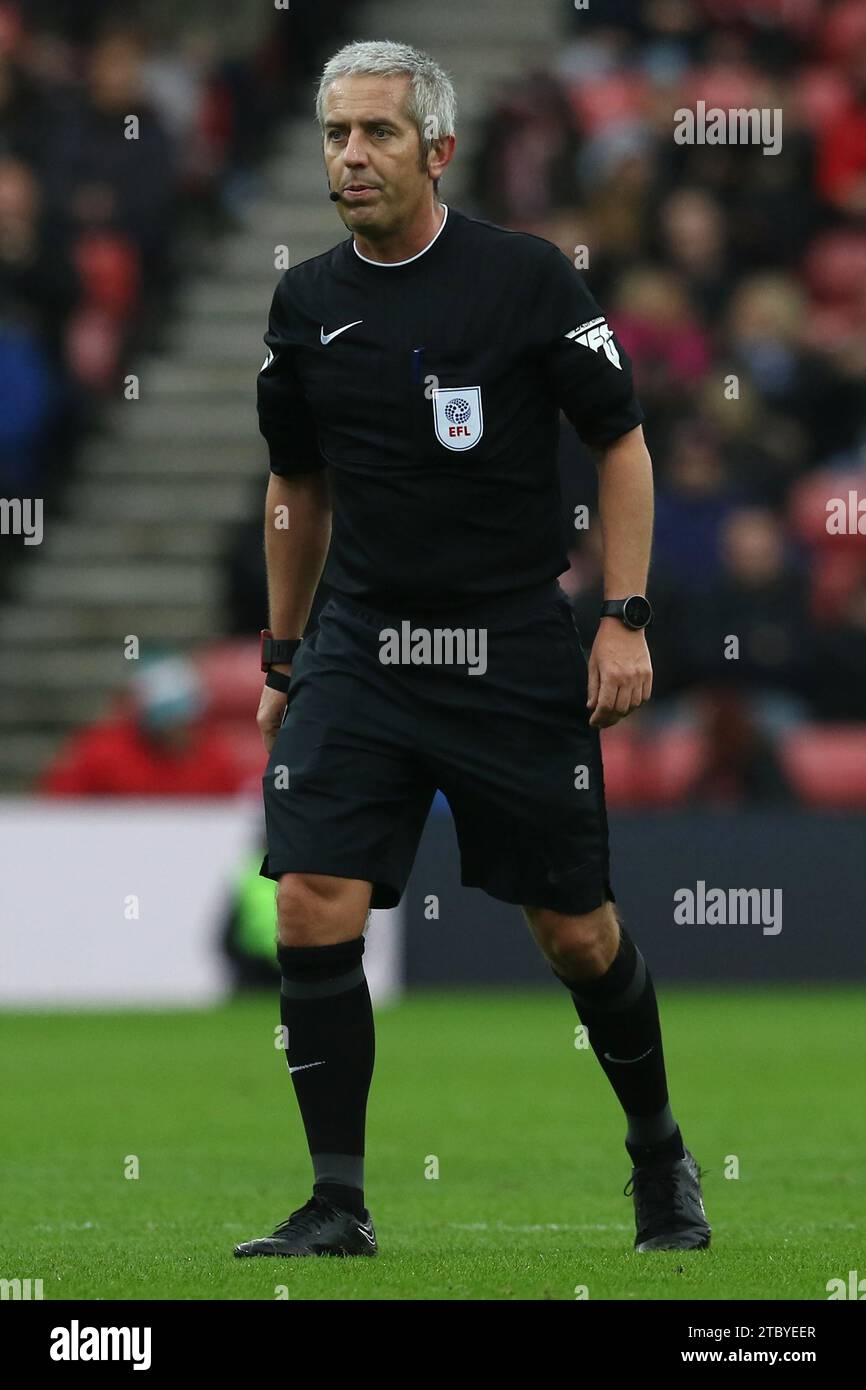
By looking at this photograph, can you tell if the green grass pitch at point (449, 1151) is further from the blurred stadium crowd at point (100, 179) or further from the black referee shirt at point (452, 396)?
the blurred stadium crowd at point (100, 179)

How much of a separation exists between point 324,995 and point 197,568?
36.1ft

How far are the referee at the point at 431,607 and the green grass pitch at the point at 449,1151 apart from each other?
357mm

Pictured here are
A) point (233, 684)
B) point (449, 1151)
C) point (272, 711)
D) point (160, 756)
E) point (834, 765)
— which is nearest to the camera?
point (272, 711)

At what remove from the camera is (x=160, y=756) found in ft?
44.2

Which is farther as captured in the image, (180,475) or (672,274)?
(180,475)

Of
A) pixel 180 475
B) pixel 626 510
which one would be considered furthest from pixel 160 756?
pixel 626 510

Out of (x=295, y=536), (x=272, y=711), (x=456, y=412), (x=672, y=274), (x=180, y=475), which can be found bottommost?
(x=272, y=711)

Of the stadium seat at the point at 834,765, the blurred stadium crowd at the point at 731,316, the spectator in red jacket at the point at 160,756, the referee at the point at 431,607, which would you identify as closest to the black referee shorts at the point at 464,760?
the referee at the point at 431,607

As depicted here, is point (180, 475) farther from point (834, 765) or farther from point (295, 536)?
point (295, 536)

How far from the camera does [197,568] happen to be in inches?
644

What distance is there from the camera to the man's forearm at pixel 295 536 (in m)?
5.80

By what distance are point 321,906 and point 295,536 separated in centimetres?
83

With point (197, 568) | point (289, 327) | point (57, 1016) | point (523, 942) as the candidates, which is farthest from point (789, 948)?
point (289, 327)

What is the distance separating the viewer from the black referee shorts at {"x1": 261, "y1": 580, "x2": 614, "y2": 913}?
548 cm
